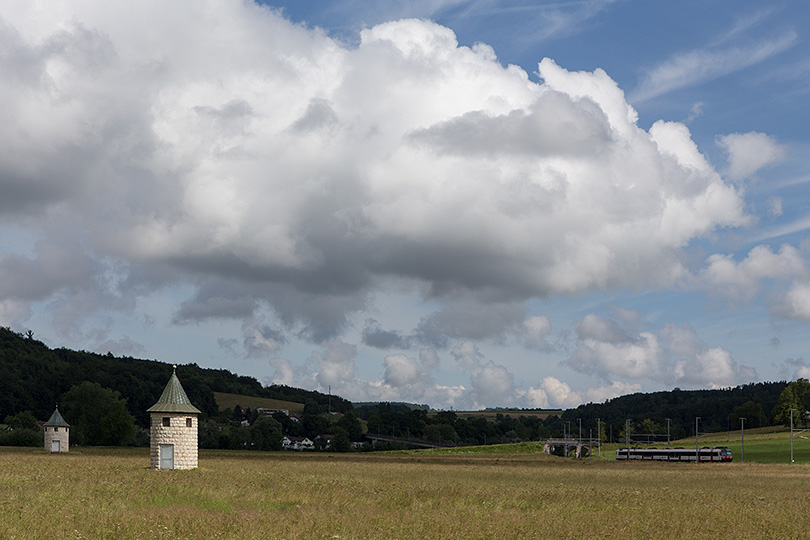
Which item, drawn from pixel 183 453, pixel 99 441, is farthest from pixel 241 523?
pixel 99 441

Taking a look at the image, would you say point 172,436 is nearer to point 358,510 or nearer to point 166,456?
point 166,456

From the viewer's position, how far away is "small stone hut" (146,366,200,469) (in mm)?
54688

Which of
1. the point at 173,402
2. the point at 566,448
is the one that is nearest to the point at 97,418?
the point at 566,448

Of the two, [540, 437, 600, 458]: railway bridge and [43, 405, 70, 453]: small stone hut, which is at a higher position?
[43, 405, 70, 453]: small stone hut

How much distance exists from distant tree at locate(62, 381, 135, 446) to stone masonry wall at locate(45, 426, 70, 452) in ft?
110

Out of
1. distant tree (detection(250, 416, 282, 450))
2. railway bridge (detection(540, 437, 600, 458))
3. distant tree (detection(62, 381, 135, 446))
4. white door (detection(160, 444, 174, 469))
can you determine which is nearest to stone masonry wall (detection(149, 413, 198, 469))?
white door (detection(160, 444, 174, 469))

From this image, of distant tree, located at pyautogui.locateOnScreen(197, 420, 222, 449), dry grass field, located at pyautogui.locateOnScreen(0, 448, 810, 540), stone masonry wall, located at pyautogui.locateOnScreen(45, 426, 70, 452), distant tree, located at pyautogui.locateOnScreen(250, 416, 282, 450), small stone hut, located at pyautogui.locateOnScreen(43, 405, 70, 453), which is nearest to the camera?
dry grass field, located at pyautogui.locateOnScreen(0, 448, 810, 540)

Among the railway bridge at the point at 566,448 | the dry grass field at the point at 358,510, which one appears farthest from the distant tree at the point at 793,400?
the dry grass field at the point at 358,510

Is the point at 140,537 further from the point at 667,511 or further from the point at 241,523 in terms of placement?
the point at 667,511

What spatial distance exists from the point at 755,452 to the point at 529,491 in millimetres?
100761

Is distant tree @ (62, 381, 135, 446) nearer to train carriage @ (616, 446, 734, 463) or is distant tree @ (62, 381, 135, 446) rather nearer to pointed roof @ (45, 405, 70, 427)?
pointed roof @ (45, 405, 70, 427)

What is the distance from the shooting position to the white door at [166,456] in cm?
5434

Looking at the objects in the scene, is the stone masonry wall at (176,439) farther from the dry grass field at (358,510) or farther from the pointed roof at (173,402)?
the dry grass field at (358,510)

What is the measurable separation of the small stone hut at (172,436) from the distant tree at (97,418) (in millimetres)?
80679
